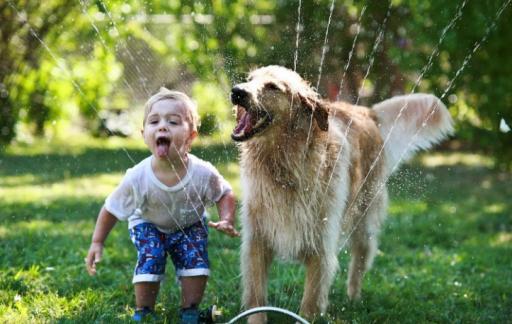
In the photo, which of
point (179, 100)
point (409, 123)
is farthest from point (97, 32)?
point (179, 100)

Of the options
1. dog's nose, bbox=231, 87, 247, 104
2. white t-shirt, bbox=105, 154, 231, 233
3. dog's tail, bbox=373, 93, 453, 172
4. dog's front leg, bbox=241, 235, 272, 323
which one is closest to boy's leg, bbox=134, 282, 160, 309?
white t-shirt, bbox=105, 154, 231, 233

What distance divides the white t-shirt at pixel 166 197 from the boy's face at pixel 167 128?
137mm

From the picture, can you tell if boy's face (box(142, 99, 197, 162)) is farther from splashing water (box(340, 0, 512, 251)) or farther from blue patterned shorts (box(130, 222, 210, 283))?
splashing water (box(340, 0, 512, 251))

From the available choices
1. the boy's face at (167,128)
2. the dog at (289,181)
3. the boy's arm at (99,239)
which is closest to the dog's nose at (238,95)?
Answer: the dog at (289,181)

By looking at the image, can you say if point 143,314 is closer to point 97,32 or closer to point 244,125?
point 244,125

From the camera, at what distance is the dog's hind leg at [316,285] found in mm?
3559

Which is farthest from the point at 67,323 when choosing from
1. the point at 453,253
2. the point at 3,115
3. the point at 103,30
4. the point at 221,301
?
the point at 3,115

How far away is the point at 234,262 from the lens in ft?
15.7

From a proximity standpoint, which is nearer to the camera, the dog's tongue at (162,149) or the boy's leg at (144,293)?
the dog's tongue at (162,149)

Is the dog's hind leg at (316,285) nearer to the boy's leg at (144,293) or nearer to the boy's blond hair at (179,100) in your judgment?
the boy's leg at (144,293)

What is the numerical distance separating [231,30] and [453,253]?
10.5 feet

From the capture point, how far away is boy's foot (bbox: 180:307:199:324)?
3.32 m

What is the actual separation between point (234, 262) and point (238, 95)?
1.91 metres

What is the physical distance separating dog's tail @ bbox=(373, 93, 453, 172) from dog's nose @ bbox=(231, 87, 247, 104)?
179 centimetres
